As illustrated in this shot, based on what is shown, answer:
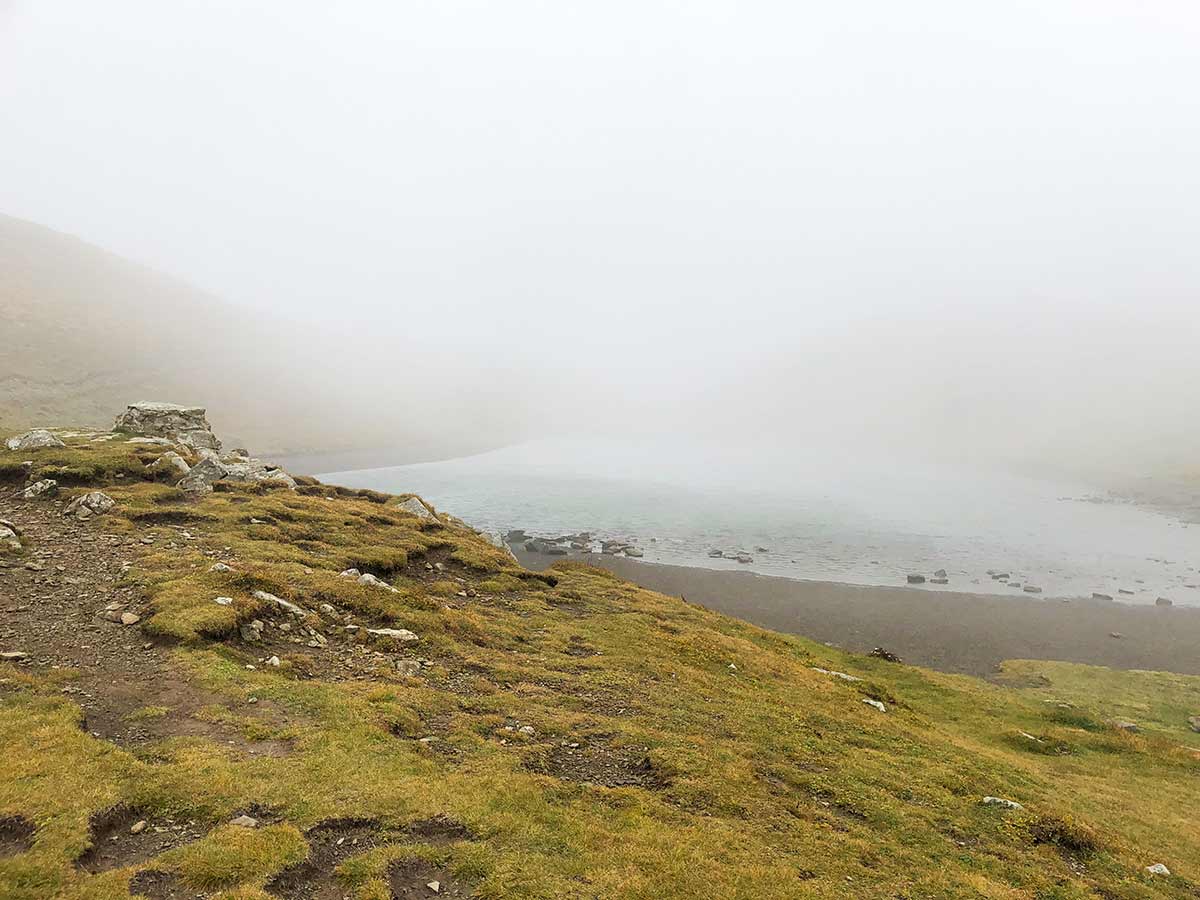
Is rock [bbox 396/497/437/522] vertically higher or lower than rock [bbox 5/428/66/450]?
lower

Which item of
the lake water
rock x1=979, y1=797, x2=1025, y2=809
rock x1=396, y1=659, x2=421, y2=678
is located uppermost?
rock x1=396, y1=659, x2=421, y2=678

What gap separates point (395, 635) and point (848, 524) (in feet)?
374

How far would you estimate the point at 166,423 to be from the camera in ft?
166

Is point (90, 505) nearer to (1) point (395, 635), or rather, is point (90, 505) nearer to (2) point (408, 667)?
(1) point (395, 635)

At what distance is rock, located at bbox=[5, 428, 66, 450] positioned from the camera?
35250 mm

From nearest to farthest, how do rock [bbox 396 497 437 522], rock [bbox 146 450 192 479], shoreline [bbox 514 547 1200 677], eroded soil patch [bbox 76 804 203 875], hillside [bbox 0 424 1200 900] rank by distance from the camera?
1. eroded soil patch [bbox 76 804 203 875]
2. hillside [bbox 0 424 1200 900]
3. rock [bbox 146 450 192 479]
4. rock [bbox 396 497 437 522]
5. shoreline [bbox 514 547 1200 677]

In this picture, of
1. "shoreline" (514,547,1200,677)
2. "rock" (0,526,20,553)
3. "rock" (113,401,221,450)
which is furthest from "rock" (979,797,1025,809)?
"rock" (113,401,221,450)

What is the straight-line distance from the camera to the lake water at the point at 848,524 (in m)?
84.8

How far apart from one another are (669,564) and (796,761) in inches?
2452

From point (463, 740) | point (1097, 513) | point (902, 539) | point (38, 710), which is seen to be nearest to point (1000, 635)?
point (902, 539)

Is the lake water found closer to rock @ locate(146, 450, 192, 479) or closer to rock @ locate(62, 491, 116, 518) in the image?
rock @ locate(146, 450, 192, 479)

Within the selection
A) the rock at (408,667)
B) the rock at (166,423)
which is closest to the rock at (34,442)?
the rock at (166,423)

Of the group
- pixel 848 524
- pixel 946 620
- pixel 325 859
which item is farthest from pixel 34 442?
pixel 848 524

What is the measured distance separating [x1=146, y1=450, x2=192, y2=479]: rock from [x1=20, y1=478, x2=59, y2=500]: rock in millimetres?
6371
